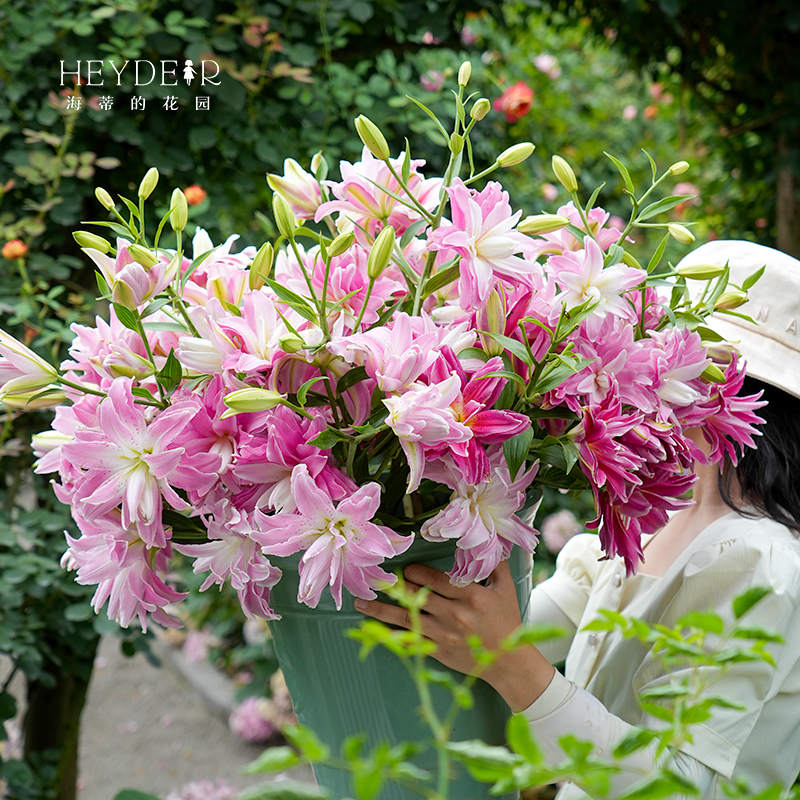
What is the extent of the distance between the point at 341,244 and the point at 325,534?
0.21 metres

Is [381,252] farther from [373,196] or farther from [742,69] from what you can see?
[742,69]

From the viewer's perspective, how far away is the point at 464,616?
700 millimetres

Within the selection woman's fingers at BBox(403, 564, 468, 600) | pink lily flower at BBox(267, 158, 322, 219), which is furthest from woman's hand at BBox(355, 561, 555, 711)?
pink lily flower at BBox(267, 158, 322, 219)

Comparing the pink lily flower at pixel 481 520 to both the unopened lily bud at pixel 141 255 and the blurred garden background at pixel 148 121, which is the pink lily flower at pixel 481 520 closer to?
the unopened lily bud at pixel 141 255

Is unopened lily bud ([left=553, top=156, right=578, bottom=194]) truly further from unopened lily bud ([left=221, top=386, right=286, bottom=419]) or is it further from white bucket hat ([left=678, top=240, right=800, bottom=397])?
unopened lily bud ([left=221, top=386, right=286, bottom=419])

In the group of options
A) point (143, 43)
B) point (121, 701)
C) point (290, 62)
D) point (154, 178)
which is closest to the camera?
point (154, 178)

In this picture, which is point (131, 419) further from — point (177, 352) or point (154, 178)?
point (154, 178)

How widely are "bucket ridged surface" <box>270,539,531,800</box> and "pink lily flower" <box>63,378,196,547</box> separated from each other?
13cm

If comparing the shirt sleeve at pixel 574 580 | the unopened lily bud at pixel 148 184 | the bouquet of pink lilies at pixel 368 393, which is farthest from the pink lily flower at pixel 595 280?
the shirt sleeve at pixel 574 580

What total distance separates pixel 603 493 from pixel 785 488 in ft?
1.53

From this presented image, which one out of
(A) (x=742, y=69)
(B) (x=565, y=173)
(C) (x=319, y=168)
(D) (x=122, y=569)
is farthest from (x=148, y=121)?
(A) (x=742, y=69)

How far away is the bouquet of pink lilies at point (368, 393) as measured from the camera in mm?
572

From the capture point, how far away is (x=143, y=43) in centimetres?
143

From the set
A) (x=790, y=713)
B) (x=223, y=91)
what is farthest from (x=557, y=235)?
(x=223, y=91)
